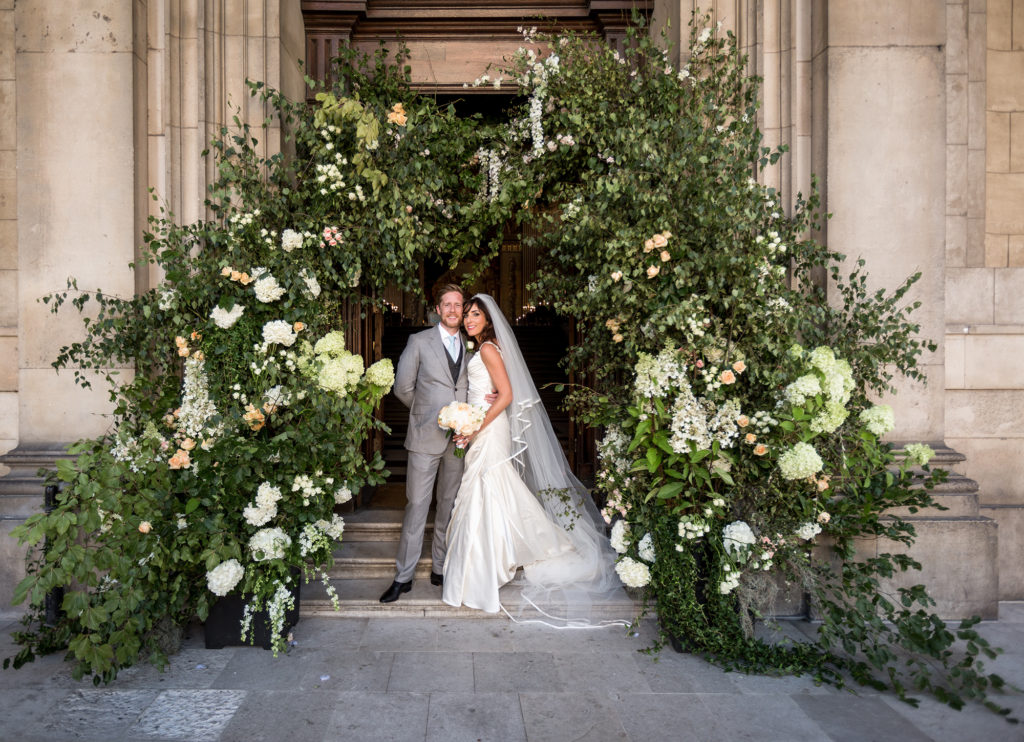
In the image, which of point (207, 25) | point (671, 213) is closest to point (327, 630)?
point (671, 213)

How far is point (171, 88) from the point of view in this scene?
5.18 metres

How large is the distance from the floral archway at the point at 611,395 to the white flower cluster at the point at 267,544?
0.06 feet

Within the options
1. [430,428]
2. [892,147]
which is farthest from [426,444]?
[892,147]

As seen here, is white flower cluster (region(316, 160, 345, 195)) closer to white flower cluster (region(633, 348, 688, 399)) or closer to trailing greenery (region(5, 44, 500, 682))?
trailing greenery (region(5, 44, 500, 682))

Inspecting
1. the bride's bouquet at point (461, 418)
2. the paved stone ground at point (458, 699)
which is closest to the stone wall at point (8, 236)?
the paved stone ground at point (458, 699)

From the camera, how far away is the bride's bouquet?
15.8 feet

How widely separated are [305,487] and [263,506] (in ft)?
0.82

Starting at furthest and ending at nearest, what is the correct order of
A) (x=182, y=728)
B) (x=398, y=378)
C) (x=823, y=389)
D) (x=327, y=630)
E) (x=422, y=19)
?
1. (x=422, y=19)
2. (x=398, y=378)
3. (x=327, y=630)
4. (x=823, y=389)
5. (x=182, y=728)

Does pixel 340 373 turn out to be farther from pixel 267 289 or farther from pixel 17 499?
pixel 17 499

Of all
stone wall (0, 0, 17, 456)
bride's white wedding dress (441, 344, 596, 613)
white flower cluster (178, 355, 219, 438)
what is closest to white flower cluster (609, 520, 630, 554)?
bride's white wedding dress (441, 344, 596, 613)

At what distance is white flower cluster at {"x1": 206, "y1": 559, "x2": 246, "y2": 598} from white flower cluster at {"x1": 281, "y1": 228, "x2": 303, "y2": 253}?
75.2 inches

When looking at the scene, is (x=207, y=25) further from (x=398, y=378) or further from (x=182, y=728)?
(x=182, y=728)

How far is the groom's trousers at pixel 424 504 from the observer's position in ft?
16.4

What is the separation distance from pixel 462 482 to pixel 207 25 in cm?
385
